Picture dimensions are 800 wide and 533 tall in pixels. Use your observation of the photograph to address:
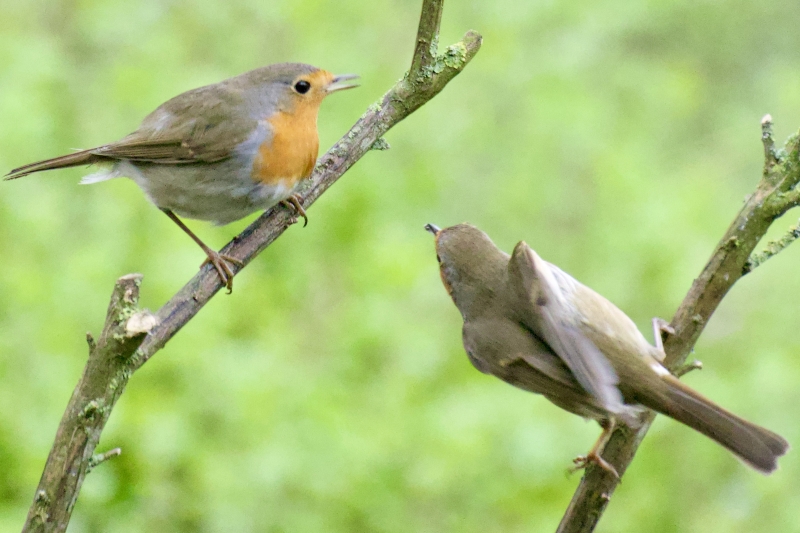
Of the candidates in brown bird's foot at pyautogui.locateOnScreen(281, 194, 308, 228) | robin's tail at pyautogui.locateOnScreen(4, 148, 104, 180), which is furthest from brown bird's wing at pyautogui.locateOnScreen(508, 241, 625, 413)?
robin's tail at pyautogui.locateOnScreen(4, 148, 104, 180)

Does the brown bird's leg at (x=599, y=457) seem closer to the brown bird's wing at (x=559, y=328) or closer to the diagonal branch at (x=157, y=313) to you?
the brown bird's wing at (x=559, y=328)

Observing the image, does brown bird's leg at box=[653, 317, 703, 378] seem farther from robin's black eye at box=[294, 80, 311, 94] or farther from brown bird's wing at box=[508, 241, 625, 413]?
robin's black eye at box=[294, 80, 311, 94]

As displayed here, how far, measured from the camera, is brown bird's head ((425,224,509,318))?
2750 millimetres

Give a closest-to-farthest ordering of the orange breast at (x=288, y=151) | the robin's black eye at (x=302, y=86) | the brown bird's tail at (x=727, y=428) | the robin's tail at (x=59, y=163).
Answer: the brown bird's tail at (x=727, y=428) < the robin's tail at (x=59, y=163) < the orange breast at (x=288, y=151) < the robin's black eye at (x=302, y=86)

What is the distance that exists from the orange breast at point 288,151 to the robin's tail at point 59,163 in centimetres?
65

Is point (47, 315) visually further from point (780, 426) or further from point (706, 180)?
point (706, 180)

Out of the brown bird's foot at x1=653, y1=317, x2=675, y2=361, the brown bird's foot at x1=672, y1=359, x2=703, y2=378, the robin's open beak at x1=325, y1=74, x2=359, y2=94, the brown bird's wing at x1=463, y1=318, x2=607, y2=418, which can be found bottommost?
the brown bird's wing at x1=463, y1=318, x2=607, y2=418

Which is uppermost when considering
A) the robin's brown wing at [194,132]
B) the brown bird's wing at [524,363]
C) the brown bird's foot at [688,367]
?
the robin's brown wing at [194,132]

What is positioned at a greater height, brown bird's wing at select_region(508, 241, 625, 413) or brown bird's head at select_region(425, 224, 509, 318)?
brown bird's head at select_region(425, 224, 509, 318)

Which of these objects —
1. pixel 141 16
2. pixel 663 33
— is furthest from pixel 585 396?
pixel 663 33

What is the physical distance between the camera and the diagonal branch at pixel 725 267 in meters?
2.36

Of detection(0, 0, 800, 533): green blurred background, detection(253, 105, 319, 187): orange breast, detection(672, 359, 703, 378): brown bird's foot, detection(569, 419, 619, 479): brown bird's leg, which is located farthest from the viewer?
detection(0, 0, 800, 533): green blurred background

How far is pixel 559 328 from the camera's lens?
2422 millimetres

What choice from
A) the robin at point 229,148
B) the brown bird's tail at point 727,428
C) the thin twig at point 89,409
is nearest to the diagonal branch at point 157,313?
the thin twig at point 89,409
